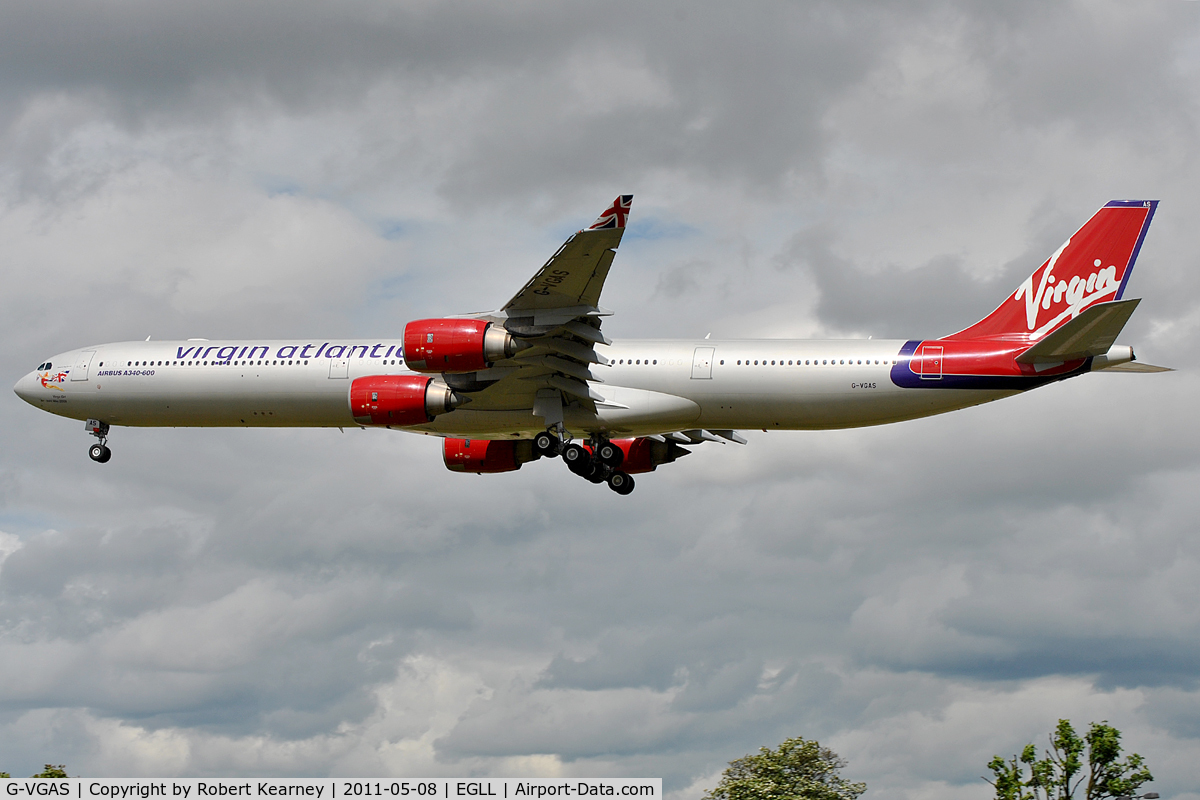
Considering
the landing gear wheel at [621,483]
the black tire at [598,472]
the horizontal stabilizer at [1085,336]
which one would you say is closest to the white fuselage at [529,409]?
the horizontal stabilizer at [1085,336]

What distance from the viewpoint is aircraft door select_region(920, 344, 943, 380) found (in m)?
39.2

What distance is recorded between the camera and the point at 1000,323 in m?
40.8

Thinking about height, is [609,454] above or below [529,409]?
below

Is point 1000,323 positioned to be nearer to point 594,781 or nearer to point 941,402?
point 941,402

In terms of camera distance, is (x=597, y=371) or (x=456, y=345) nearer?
(x=456, y=345)

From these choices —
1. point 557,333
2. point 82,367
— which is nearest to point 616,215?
point 557,333

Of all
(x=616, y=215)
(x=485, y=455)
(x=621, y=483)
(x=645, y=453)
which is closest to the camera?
(x=616, y=215)

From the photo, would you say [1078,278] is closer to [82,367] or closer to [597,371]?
[597,371]

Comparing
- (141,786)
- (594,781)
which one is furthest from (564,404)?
(141,786)

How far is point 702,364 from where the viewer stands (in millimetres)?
40906

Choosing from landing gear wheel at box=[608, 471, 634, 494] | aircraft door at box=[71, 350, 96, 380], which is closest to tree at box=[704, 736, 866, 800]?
landing gear wheel at box=[608, 471, 634, 494]

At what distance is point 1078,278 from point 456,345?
20.1 metres

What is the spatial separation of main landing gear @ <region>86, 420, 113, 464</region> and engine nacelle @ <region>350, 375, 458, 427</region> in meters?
12.5

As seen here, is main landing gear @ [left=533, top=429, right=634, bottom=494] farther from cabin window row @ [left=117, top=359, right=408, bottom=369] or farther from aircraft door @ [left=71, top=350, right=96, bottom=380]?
aircraft door @ [left=71, top=350, right=96, bottom=380]
